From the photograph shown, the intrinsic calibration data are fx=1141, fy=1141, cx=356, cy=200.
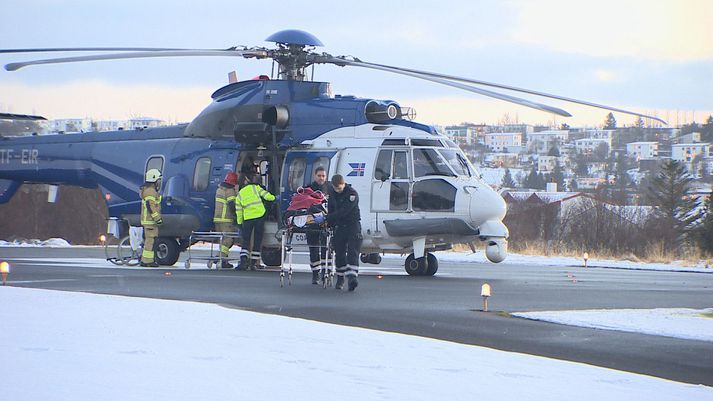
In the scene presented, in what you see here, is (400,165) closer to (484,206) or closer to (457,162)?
(457,162)

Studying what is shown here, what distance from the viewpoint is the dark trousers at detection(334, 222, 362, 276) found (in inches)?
664

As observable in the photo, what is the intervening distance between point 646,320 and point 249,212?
990cm

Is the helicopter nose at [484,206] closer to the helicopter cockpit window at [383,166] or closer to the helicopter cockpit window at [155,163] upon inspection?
the helicopter cockpit window at [383,166]

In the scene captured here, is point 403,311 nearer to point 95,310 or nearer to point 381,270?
point 95,310

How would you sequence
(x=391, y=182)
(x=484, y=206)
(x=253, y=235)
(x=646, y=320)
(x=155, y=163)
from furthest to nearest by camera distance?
(x=155, y=163)
(x=253, y=235)
(x=391, y=182)
(x=484, y=206)
(x=646, y=320)

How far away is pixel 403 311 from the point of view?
1389 centimetres

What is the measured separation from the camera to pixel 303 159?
73.3ft

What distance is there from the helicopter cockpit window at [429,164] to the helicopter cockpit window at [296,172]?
2.36 metres

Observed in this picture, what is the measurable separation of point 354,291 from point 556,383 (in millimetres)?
8244

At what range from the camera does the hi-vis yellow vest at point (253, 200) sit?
21.4 metres

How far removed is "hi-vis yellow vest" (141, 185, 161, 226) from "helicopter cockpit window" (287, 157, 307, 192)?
2902 mm

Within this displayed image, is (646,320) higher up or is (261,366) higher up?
(646,320)

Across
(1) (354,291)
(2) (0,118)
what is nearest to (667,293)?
(1) (354,291)

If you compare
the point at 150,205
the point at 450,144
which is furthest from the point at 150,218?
the point at 450,144
